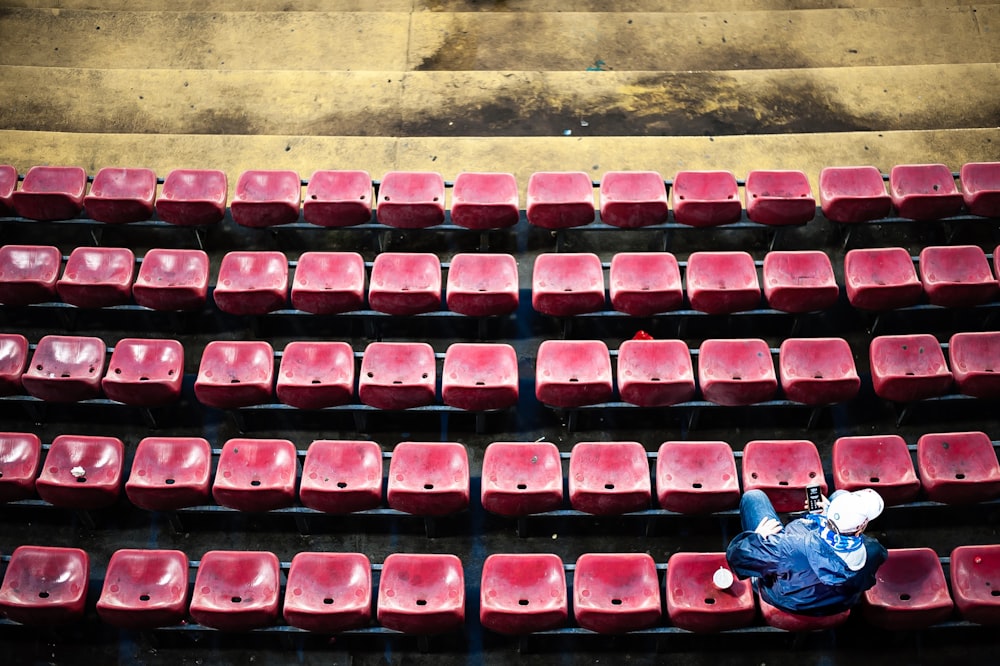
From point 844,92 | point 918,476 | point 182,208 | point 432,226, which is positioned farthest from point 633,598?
point 844,92

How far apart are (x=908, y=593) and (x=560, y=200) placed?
250 centimetres

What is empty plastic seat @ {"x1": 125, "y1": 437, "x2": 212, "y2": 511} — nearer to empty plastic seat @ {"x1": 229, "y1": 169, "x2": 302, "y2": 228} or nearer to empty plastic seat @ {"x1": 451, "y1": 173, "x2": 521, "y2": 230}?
empty plastic seat @ {"x1": 229, "y1": 169, "x2": 302, "y2": 228}

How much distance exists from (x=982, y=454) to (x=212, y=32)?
226 inches

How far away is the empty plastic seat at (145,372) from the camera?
171 inches

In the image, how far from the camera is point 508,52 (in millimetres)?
6594

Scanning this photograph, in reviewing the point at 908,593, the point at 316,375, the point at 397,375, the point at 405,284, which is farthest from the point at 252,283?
the point at 908,593

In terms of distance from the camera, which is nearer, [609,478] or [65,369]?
[609,478]

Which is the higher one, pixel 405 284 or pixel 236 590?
pixel 405 284

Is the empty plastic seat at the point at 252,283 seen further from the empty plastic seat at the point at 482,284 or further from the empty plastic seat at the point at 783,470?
the empty plastic seat at the point at 783,470

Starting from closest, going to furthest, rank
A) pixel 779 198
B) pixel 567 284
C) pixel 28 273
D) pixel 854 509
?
pixel 854 509 < pixel 567 284 < pixel 28 273 < pixel 779 198

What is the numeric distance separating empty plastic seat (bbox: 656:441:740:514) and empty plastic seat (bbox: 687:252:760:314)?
76cm

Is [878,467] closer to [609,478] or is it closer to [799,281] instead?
[799,281]

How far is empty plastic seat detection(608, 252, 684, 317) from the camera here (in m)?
4.57

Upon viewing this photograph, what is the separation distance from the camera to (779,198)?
191 inches
